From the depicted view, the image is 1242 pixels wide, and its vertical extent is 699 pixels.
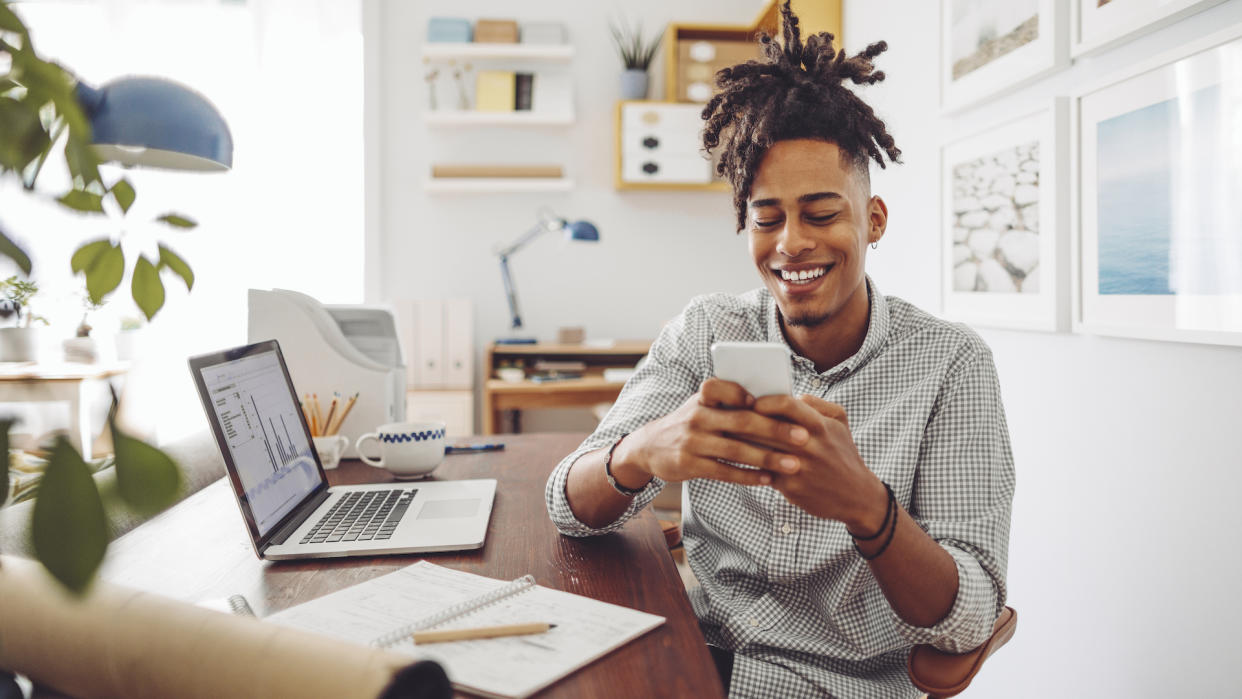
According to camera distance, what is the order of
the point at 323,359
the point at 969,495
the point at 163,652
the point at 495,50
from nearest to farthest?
1. the point at 163,652
2. the point at 969,495
3. the point at 323,359
4. the point at 495,50

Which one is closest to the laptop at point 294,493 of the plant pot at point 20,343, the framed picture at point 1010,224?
the framed picture at point 1010,224

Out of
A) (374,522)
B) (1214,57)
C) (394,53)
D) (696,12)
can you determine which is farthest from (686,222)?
(374,522)

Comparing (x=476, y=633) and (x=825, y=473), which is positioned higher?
(x=825, y=473)

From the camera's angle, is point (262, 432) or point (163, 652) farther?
point (262, 432)

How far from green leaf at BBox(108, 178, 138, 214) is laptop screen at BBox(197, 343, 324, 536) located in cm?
68

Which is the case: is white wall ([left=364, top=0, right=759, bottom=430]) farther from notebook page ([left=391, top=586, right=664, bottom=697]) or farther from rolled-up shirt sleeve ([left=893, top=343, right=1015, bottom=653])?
notebook page ([left=391, top=586, right=664, bottom=697])

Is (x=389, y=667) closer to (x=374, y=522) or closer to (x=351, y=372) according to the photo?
(x=374, y=522)

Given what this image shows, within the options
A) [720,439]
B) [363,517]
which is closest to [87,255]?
[720,439]

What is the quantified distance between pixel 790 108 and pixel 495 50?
295cm

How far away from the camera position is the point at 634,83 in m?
3.80

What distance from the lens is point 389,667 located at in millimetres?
450

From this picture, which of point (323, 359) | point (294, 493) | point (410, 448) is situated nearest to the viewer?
point (294, 493)

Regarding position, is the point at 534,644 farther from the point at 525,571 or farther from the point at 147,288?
the point at 147,288

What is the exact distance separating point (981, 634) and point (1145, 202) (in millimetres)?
936
